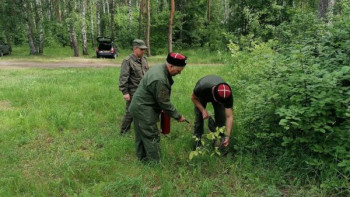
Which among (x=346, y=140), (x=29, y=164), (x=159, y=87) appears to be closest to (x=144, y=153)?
(x=159, y=87)

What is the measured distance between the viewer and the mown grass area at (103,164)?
3566mm

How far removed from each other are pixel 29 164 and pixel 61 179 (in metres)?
0.99

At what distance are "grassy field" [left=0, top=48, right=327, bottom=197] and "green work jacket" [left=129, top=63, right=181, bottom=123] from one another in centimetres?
68

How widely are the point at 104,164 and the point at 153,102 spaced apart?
1.14 m

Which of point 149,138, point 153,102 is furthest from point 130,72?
point 149,138

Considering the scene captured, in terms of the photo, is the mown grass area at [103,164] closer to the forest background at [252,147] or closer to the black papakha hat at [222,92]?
the forest background at [252,147]

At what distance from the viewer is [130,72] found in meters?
5.71

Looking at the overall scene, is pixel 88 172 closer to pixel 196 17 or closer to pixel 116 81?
pixel 116 81

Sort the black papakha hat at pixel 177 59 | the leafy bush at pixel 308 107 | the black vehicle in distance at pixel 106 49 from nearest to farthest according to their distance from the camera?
the leafy bush at pixel 308 107, the black papakha hat at pixel 177 59, the black vehicle in distance at pixel 106 49

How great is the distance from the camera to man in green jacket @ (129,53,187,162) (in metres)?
3.95

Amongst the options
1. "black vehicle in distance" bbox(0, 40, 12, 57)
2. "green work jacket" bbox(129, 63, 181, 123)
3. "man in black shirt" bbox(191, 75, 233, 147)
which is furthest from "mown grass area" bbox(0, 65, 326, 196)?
"black vehicle in distance" bbox(0, 40, 12, 57)

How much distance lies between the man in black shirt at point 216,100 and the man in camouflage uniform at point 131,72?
5.43 feet

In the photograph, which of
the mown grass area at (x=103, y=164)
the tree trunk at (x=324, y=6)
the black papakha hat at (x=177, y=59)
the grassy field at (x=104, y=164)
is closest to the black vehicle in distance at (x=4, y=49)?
the mown grass area at (x=103, y=164)

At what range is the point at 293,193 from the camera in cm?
340
